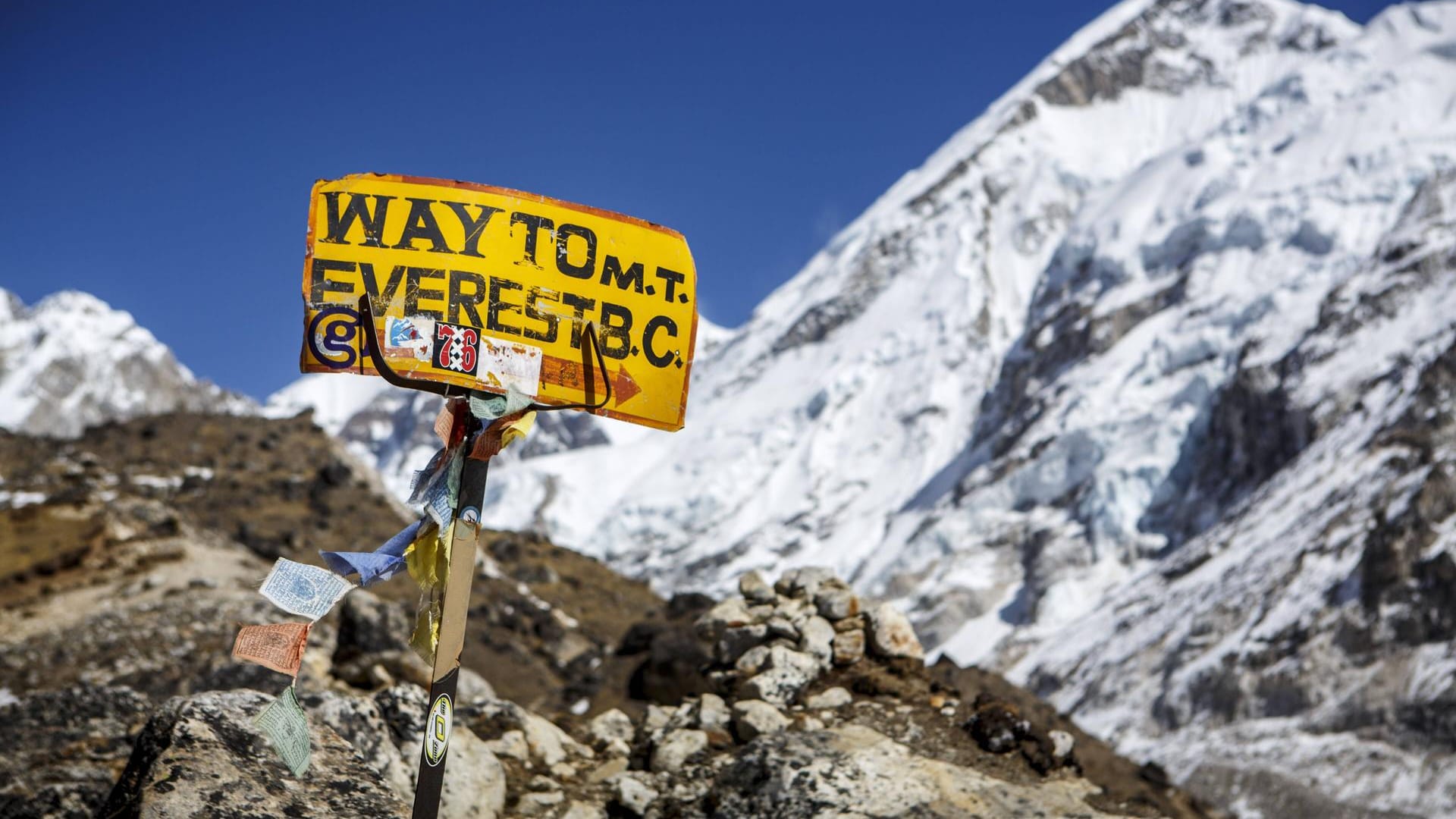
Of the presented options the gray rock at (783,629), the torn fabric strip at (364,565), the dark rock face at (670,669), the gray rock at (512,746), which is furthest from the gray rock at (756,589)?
the torn fabric strip at (364,565)

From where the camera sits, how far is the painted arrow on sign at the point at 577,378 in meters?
5.57

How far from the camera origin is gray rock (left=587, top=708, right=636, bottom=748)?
35.1ft

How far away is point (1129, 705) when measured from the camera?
4844cm

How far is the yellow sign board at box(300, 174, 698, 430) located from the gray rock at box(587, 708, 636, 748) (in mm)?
5578

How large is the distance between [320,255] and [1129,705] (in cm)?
4766

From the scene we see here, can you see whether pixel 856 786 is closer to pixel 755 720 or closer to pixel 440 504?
pixel 755 720

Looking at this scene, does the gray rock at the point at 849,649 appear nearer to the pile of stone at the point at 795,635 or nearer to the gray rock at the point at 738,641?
the pile of stone at the point at 795,635

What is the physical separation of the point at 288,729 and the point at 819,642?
6.27m

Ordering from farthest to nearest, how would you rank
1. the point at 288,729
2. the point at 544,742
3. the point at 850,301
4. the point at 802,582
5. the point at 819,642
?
the point at 850,301
the point at 802,582
the point at 819,642
the point at 544,742
the point at 288,729

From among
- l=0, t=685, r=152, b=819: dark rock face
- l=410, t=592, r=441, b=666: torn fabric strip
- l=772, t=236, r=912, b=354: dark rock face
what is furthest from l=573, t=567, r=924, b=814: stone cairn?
l=772, t=236, r=912, b=354: dark rock face

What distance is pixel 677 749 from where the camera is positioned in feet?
30.9

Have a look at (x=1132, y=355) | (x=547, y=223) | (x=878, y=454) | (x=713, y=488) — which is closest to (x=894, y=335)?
(x=878, y=454)

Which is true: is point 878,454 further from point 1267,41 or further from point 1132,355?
point 1267,41

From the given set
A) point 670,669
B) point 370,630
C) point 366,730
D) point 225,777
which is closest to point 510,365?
point 225,777
